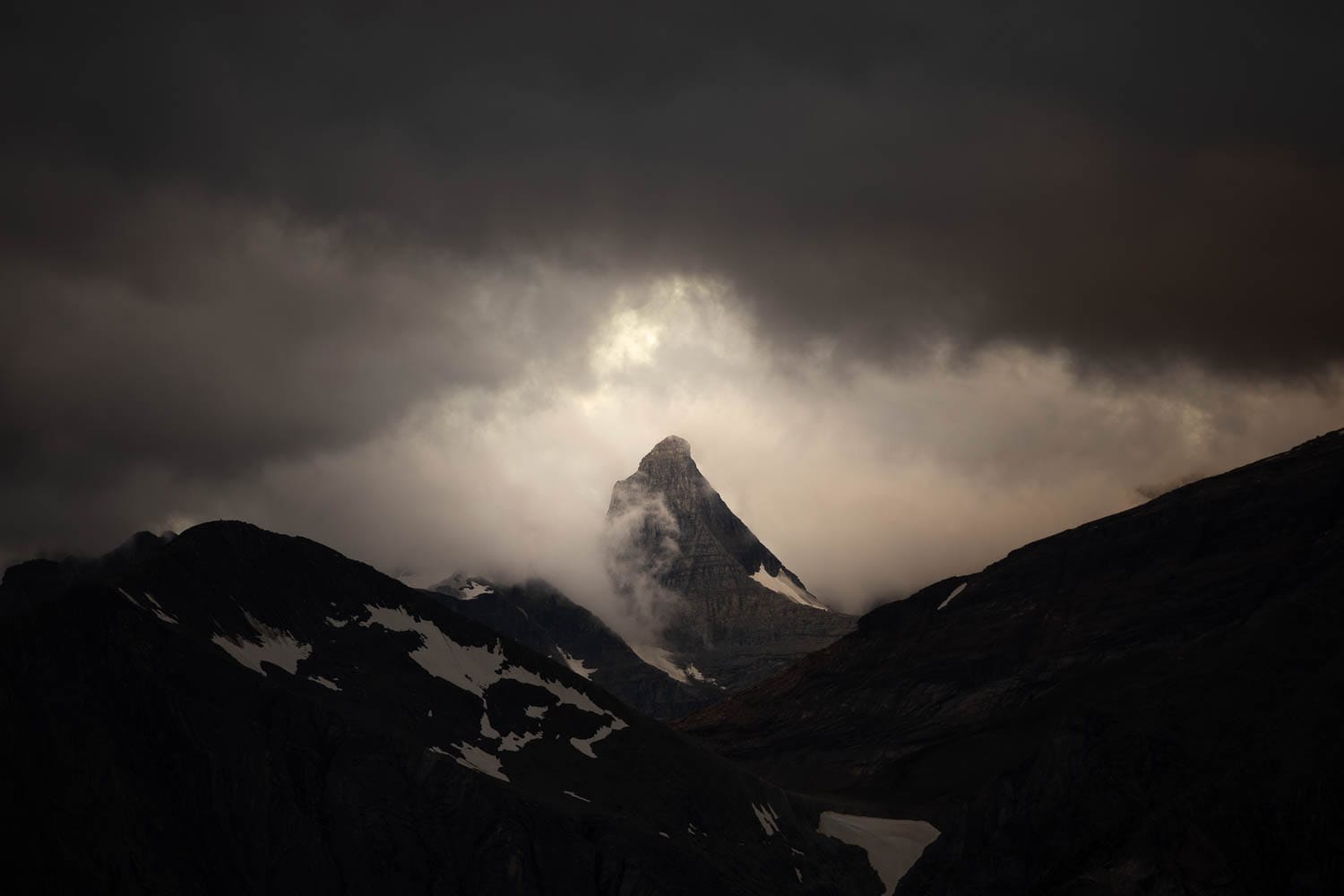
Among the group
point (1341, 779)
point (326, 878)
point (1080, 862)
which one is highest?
point (1341, 779)

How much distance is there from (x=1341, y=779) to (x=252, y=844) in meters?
131

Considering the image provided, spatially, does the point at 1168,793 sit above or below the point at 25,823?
above

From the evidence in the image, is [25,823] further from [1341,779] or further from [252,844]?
[1341,779]

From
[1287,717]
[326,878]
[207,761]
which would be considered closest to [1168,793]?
[1287,717]

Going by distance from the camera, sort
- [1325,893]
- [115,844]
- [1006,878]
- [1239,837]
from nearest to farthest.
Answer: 1. [1325,893]
2. [1239,837]
3. [115,844]
4. [1006,878]

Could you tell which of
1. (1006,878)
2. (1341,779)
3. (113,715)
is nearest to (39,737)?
(113,715)

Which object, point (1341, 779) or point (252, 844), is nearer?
point (1341, 779)

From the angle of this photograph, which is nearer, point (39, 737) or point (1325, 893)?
point (1325, 893)

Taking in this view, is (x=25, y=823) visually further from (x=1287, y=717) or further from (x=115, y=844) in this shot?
(x=1287, y=717)

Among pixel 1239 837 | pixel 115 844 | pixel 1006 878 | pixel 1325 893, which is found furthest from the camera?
pixel 1006 878

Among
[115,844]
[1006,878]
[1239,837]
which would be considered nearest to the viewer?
[1239,837]

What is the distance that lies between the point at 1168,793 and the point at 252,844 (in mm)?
117657

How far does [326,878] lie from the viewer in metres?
196

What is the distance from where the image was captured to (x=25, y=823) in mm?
173375
